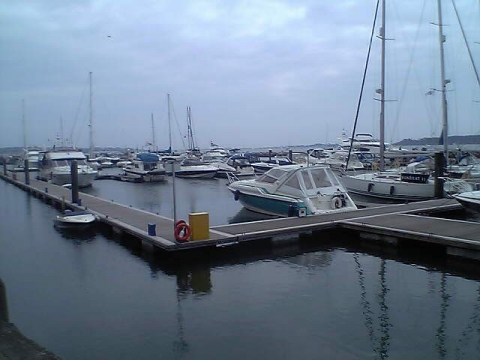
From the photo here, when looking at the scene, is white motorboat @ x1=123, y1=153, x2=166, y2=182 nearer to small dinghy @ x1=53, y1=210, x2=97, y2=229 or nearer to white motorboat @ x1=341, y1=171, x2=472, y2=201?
white motorboat @ x1=341, y1=171, x2=472, y2=201

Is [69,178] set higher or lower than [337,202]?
lower

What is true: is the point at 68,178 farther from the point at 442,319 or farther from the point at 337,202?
the point at 442,319

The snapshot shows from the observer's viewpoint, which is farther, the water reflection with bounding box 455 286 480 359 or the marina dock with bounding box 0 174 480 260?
the marina dock with bounding box 0 174 480 260

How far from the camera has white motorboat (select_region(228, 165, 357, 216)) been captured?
1694 cm

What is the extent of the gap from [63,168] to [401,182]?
26.5 meters

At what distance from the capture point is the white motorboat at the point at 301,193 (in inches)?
667

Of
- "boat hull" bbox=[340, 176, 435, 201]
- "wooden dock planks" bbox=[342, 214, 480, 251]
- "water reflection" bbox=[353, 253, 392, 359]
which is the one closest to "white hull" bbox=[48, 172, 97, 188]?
"boat hull" bbox=[340, 176, 435, 201]

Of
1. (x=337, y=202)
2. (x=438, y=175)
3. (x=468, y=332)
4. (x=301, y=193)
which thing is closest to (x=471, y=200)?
(x=337, y=202)

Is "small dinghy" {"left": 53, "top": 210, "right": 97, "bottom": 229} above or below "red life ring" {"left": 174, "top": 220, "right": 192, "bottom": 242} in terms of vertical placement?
below

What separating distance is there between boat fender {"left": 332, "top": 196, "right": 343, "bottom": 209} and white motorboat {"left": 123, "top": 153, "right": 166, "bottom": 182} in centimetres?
2661

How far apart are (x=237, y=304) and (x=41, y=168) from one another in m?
37.0

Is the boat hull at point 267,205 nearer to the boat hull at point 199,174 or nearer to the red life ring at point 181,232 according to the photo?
the red life ring at point 181,232

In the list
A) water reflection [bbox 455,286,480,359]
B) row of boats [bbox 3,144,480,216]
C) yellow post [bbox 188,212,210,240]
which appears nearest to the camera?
water reflection [bbox 455,286,480,359]

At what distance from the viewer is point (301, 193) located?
17109 millimetres
